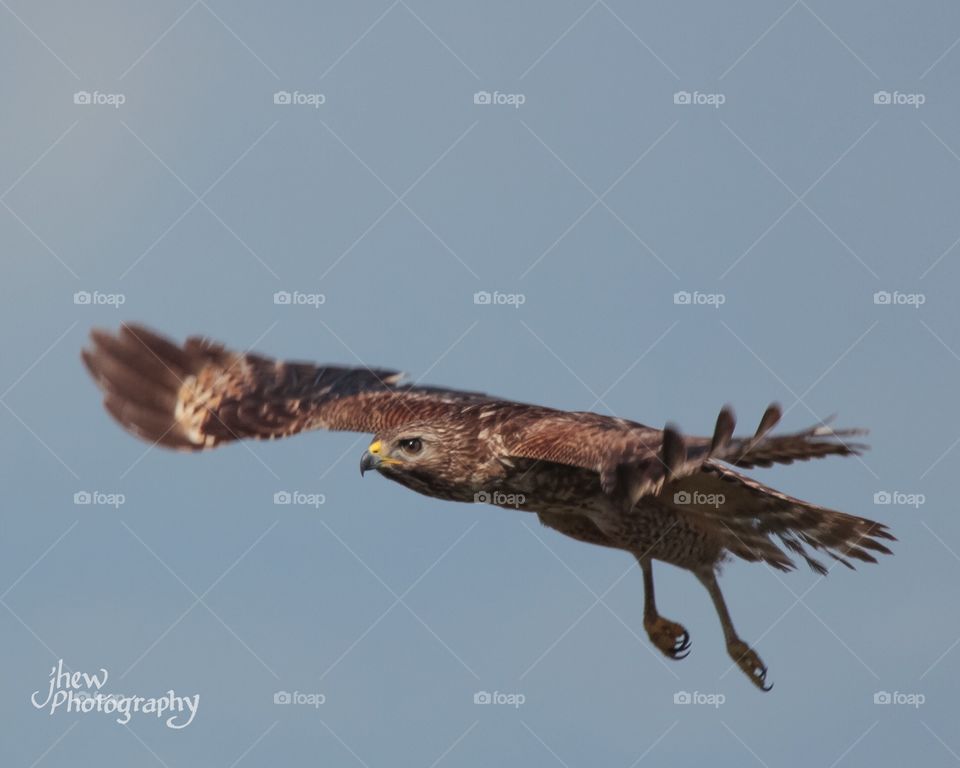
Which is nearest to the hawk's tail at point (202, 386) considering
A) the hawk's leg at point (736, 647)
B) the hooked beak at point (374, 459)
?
the hooked beak at point (374, 459)

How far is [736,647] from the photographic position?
59.5ft

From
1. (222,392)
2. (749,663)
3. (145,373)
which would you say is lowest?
(749,663)

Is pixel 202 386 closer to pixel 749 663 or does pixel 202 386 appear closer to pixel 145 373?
pixel 145 373

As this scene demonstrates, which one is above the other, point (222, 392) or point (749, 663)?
point (222, 392)

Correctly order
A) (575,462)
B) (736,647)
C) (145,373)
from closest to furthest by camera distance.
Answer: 1. (575,462)
2. (736,647)
3. (145,373)

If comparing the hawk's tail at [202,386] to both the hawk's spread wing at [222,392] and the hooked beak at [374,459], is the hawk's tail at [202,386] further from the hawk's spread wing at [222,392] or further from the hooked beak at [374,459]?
the hooked beak at [374,459]

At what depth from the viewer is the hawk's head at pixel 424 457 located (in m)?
17.2

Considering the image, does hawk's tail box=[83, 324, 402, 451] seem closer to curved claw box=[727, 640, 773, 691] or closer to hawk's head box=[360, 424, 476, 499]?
hawk's head box=[360, 424, 476, 499]

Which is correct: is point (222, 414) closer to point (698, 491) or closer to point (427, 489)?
point (427, 489)

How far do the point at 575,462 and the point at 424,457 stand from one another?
1897 millimetres

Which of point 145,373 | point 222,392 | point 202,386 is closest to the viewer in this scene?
point 222,392

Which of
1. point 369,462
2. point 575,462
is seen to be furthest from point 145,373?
point 575,462

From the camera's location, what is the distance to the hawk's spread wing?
61.4ft

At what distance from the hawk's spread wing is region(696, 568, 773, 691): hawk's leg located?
253cm
